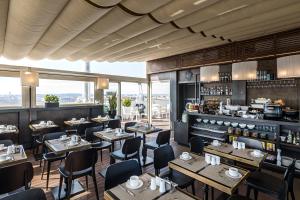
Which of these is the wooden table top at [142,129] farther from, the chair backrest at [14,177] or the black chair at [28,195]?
the black chair at [28,195]

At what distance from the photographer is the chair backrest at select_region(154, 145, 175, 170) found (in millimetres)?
2687

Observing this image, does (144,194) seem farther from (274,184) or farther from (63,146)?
(63,146)

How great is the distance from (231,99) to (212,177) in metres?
3.87

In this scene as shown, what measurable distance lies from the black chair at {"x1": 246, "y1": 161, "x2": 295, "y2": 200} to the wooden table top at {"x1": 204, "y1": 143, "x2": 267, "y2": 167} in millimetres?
229

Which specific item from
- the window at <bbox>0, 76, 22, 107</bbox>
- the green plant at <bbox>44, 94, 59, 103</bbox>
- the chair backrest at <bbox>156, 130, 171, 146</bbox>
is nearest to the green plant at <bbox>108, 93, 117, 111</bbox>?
the green plant at <bbox>44, 94, 59, 103</bbox>

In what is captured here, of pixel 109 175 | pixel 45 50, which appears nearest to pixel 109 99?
pixel 45 50

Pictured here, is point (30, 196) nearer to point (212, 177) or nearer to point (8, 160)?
Answer: point (8, 160)

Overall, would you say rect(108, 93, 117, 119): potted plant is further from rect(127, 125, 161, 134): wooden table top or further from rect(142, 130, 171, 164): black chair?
rect(142, 130, 171, 164): black chair

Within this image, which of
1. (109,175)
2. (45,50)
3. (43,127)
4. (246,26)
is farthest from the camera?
(43,127)

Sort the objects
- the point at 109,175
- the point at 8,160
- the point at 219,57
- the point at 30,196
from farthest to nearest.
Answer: the point at 219,57, the point at 8,160, the point at 109,175, the point at 30,196

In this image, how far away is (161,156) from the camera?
2764mm

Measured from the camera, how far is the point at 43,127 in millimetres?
→ 4980

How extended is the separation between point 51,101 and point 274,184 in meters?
6.20

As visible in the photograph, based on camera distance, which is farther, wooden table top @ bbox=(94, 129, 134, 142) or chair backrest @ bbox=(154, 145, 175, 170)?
wooden table top @ bbox=(94, 129, 134, 142)
